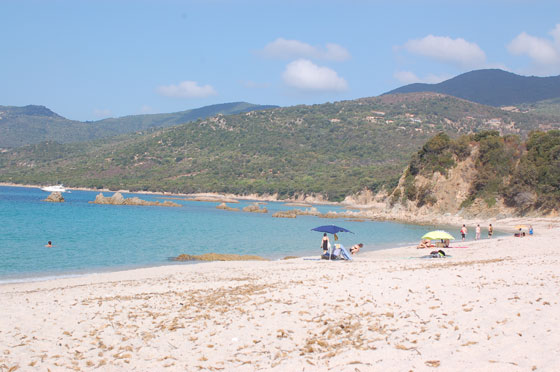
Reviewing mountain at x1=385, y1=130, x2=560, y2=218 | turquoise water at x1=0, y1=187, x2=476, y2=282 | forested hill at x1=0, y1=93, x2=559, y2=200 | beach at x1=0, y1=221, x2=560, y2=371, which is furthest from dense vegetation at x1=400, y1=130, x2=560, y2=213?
beach at x1=0, y1=221, x2=560, y2=371

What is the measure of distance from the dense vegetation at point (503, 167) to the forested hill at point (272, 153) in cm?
3641

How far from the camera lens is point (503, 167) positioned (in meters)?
62.8

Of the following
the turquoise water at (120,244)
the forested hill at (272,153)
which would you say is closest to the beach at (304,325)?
the turquoise water at (120,244)

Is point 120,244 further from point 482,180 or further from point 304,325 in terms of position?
point 482,180

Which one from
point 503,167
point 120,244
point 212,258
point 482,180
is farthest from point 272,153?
point 212,258

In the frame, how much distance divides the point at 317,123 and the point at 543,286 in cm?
17579

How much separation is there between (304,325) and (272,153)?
497 feet

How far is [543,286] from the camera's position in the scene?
11.4 m

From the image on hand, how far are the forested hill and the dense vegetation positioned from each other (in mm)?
36410

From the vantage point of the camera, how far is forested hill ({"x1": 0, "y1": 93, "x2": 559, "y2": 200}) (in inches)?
5295

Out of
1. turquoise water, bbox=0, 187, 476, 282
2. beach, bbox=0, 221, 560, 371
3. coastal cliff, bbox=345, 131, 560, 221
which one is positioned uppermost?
coastal cliff, bbox=345, 131, 560, 221

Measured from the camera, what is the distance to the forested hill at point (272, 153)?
134500 millimetres

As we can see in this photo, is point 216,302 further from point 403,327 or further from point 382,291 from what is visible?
point 403,327

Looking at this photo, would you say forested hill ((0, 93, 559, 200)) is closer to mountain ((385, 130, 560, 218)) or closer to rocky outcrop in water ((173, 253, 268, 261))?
mountain ((385, 130, 560, 218))
